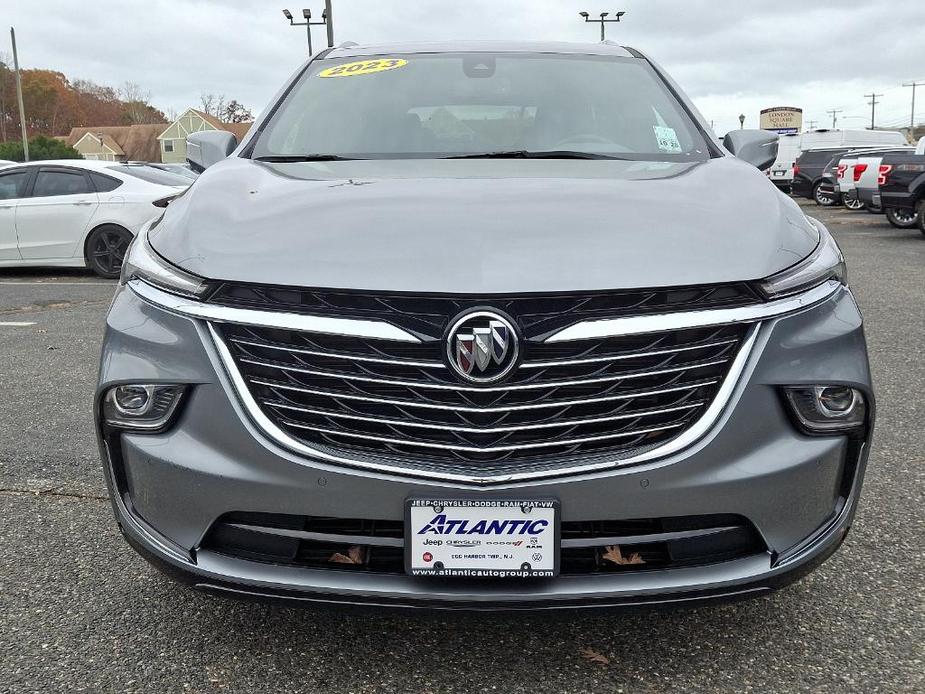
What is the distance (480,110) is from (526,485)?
5.64 ft

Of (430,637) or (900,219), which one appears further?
(900,219)

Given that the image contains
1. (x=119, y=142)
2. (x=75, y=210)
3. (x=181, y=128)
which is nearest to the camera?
(x=75, y=210)

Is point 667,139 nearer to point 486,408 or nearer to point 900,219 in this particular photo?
point 486,408

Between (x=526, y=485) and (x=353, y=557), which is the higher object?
(x=526, y=485)

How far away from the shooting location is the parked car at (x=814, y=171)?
24984 millimetres

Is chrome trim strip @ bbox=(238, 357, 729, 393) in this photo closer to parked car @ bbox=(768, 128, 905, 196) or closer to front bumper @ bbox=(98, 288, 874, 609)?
front bumper @ bbox=(98, 288, 874, 609)

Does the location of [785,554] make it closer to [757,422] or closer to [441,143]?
A: [757,422]

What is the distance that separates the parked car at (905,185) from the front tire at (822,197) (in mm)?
8617

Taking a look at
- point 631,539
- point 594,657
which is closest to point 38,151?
point 594,657

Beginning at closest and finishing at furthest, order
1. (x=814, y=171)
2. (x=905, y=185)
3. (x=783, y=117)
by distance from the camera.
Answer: (x=905, y=185), (x=814, y=171), (x=783, y=117)

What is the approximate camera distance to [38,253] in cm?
1045

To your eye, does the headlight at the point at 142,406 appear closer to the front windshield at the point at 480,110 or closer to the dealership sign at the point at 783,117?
the front windshield at the point at 480,110

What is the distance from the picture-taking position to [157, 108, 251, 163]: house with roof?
87875 mm

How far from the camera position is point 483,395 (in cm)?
187
